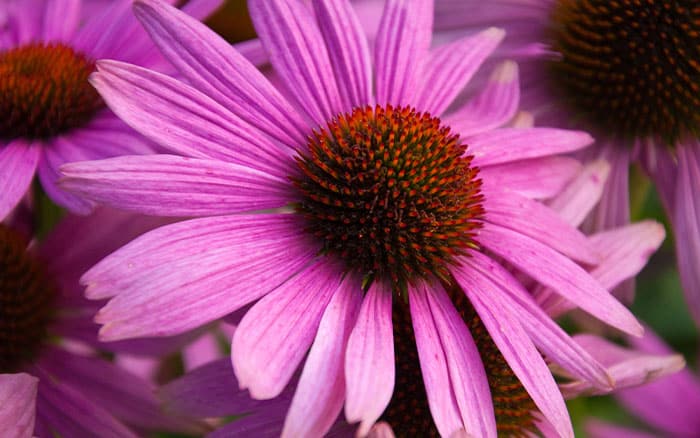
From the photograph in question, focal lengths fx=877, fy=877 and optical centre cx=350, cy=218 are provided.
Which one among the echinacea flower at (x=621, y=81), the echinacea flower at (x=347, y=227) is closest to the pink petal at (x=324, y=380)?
the echinacea flower at (x=347, y=227)

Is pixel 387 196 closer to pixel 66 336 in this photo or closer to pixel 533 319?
pixel 533 319

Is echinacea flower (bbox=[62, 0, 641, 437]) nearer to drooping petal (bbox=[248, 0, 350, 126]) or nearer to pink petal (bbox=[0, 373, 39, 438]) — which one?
drooping petal (bbox=[248, 0, 350, 126])

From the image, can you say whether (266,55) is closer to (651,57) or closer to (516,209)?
(516,209)

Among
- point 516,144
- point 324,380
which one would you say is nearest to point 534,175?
point 516,144

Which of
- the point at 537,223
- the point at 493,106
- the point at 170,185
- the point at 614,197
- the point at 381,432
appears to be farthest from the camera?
the point at 614,197

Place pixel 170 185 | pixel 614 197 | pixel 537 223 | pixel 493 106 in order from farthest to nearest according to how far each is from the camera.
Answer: pixel 614 197
pixel 493 106
pixel 537 223
pixel 170 185

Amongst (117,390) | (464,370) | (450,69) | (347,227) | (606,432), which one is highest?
(450,69)

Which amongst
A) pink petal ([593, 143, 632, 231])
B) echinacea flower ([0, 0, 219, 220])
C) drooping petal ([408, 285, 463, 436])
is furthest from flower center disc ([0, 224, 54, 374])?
pink petal ([593, 143, 632, 231])

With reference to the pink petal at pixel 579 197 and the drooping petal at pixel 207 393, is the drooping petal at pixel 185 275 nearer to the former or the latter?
the drooping petal at pixel 207 393
